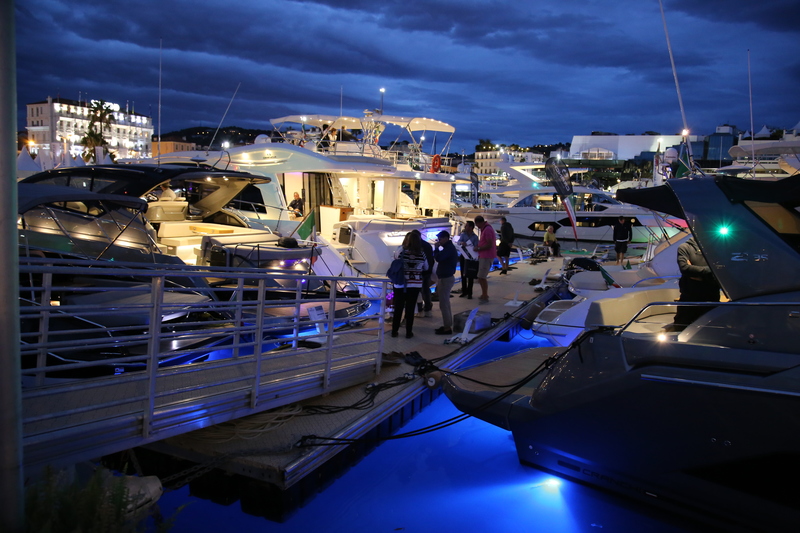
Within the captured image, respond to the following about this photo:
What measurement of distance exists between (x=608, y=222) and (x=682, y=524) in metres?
26.1

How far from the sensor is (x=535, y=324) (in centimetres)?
826

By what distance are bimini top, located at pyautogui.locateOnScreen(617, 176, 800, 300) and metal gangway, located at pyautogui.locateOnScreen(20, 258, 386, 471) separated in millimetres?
3274

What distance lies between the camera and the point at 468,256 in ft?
35.9

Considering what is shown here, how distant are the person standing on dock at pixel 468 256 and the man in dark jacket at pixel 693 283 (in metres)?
5.28

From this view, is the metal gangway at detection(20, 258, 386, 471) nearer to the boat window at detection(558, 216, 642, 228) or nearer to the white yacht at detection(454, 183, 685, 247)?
the white yacht at detection(454, 183, 685, 247)

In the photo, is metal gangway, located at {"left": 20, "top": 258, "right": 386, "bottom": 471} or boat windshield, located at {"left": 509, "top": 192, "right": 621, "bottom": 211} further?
boat windshield, located at {"left": 509, "top": 192, "right": 621, "bottom": 211}

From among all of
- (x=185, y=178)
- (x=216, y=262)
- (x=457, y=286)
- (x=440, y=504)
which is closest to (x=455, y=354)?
(x=440, y=504)

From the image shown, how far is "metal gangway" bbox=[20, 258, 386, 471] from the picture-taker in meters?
3.30

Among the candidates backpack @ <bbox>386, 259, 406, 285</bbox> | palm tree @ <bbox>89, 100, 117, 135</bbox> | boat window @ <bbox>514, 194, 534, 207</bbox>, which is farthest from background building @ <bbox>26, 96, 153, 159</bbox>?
backpack @ <bbox>386, 259, 406, 285</bbox>

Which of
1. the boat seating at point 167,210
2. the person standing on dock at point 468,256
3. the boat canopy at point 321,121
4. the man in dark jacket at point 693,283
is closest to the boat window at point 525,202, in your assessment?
the boat canopy at point 321,121

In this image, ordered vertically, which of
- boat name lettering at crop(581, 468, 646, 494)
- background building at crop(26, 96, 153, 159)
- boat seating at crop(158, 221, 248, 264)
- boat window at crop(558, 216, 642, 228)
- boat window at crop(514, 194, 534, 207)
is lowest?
boat name lettering at crop(581, 468, 646, 494)

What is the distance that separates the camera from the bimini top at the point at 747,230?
3.98 meters

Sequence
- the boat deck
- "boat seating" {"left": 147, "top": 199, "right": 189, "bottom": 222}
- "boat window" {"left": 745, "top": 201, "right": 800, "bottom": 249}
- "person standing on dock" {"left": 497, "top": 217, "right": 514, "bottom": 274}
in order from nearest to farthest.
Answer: "boat window" {"left": 745, "top": 201, "right": 800, "bottom": 249}
the boat deck
"boat seating" {"left": 147, "top": 199, "right": 189, "bottom": 222}
"person standing on dock" {"left": 497, "top": 217, "right": 514, "bottom": 274}

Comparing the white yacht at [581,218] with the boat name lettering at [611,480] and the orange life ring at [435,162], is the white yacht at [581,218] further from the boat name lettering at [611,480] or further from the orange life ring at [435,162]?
the boat name lettering at [611,480]
